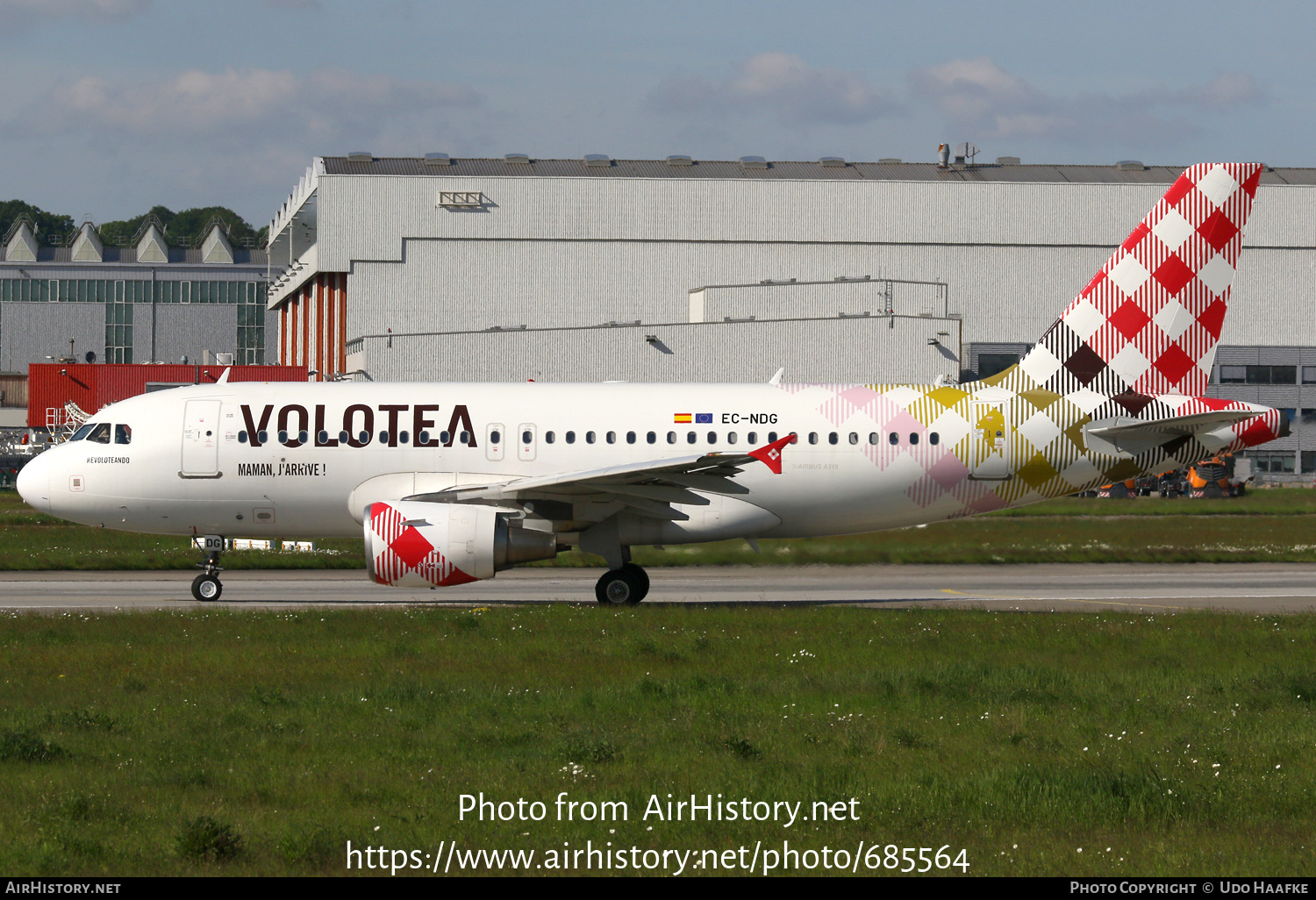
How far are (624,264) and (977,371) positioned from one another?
2226 cm

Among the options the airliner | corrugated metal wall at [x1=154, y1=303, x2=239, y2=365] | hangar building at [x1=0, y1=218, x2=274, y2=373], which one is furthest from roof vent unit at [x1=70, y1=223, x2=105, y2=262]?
the airliner

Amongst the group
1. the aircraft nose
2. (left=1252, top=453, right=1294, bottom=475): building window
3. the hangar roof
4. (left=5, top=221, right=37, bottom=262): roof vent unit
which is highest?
(left=5, top=221, right=37, bottom=262): roof vent unit

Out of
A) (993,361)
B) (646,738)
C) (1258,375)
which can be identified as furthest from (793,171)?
(646,738)

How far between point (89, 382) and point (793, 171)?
147 feet

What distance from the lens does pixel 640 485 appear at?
2297cm

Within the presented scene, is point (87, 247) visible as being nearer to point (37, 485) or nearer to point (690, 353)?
point (690, 353)

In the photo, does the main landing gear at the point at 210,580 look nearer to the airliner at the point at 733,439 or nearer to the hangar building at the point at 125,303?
the airliner at the point at 733,439

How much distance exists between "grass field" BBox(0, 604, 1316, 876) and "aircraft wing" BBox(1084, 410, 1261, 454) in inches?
182

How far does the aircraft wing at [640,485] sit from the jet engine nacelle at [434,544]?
852 mm

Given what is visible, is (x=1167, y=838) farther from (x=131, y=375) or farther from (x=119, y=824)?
(x=131, y=375)

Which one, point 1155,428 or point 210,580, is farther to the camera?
point 210,580

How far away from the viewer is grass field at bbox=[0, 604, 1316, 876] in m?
9.21

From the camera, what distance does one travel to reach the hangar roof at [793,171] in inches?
3260

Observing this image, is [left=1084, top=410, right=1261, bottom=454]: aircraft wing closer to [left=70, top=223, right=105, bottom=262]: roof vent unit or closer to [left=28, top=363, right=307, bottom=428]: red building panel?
[left=28, top=363, right=307, bottom=428]: red building panel
